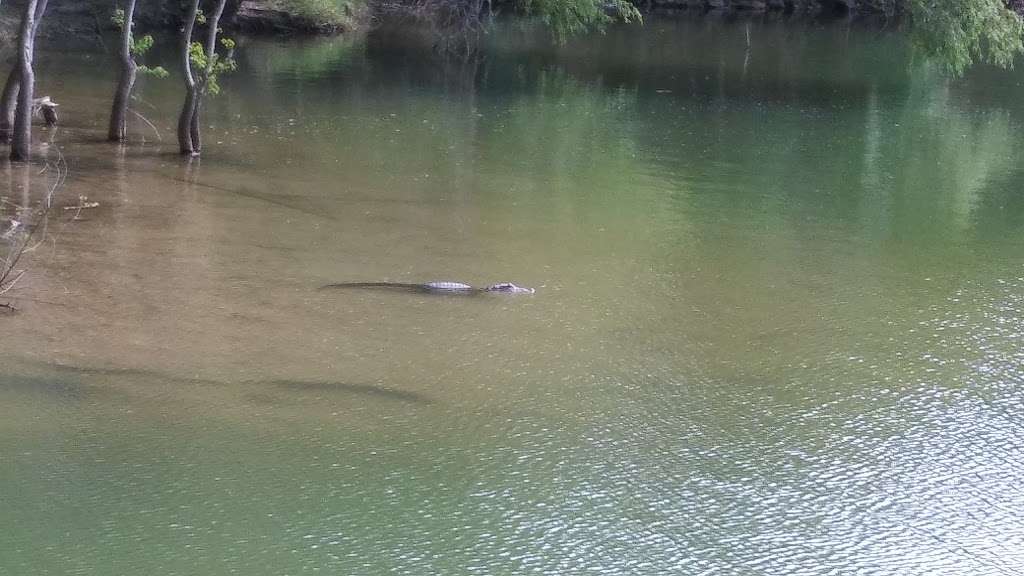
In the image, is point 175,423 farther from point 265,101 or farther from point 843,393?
point 265,101

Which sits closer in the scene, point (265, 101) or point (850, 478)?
point (850, 478)

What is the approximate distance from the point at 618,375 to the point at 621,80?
51.6 ft

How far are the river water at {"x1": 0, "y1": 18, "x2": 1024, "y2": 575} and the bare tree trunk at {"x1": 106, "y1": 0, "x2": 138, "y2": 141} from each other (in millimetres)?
273

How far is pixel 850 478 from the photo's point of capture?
7039mm

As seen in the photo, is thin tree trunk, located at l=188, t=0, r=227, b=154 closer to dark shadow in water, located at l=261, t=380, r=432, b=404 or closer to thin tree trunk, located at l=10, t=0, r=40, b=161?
thin tree trunk, located at l=10, t=0, r=40, b=161

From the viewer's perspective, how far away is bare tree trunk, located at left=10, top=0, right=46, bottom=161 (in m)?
12.6

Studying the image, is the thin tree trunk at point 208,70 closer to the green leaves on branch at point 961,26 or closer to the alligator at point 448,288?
the alligator at point 448,288

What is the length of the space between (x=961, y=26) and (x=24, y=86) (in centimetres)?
1503

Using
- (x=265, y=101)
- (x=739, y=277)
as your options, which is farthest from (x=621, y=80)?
(x=739, y=277)

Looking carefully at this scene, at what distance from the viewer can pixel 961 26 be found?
20.5m

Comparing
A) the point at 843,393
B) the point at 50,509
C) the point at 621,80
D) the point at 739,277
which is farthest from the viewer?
the point at 621,80

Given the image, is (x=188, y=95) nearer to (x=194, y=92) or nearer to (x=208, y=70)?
(x=194, y=92)

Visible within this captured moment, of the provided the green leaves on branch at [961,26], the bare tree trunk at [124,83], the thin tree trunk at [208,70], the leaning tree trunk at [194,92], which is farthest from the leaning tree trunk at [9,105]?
the green leaves on branch at [961,26]

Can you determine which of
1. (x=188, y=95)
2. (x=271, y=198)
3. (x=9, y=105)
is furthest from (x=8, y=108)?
(x=271, y=198)
